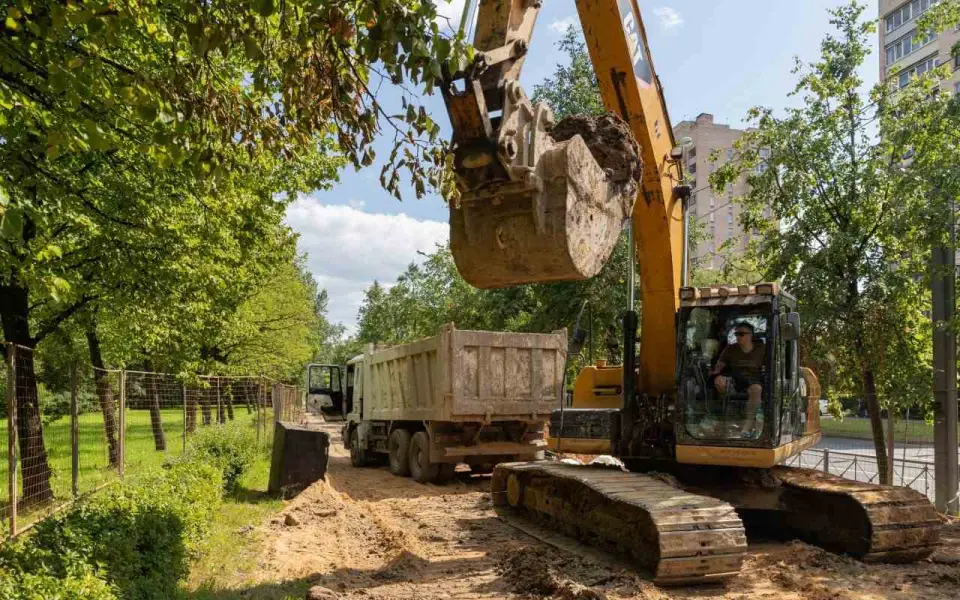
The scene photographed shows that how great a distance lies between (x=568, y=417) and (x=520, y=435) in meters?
4.28

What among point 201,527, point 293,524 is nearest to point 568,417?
point 293,524

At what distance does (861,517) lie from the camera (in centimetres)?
718

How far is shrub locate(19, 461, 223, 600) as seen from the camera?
4609 mm

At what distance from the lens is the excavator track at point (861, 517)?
22.7ft

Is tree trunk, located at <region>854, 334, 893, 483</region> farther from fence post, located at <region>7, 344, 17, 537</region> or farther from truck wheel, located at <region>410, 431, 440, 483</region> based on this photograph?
fence post, located at <region>7, 344, 17, 537</region>

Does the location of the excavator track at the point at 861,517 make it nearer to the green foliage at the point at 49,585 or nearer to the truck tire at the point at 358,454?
the green foliage at the point at 49,585

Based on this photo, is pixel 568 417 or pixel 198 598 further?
pixel 568 417

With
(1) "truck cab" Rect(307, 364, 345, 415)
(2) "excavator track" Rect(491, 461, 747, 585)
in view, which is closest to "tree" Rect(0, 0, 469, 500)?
(2) "excavator track" Rect(491, 461, 747, 585)

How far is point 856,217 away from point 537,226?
28.8 ft

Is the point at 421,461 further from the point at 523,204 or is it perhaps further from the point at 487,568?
the point at 523,204

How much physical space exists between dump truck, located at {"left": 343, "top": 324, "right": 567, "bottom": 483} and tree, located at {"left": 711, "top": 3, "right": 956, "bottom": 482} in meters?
3.99

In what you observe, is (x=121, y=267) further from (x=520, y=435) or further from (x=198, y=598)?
(x=520, y=435)

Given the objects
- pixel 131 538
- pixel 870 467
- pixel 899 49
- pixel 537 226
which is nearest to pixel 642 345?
pixel 537 226

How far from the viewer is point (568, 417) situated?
8.68 m
